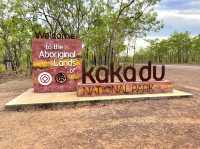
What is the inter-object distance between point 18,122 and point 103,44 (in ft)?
100

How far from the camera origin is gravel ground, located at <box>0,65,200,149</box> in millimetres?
5297

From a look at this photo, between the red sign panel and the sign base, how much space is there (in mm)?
Answer: 1557

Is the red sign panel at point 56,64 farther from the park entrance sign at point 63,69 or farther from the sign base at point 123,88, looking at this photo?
the sign base at point 123,88

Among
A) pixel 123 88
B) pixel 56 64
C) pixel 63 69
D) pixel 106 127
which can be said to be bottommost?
pixel 106 127

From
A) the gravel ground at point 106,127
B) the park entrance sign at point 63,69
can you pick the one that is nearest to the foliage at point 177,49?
the park entrance sign at point 63,69

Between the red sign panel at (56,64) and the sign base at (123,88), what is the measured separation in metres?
1.56

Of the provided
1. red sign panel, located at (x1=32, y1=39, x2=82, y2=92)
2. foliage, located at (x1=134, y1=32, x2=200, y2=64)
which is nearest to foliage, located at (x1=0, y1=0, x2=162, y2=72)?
red sign panel, located at (x1=32, y1=39, x2=82, y2=92)

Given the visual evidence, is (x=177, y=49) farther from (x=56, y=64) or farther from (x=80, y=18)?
(x=56, y=64)

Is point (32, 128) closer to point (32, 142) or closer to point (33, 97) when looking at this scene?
point (32, 142)

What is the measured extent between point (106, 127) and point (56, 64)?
17.2 feet

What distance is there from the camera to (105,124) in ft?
21.6

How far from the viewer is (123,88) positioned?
391 inches

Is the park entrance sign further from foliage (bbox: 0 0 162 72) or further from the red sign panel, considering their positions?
foliage (bbox: 0 0 162 72)

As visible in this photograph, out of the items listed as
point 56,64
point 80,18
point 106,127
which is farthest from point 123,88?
point 80,18
